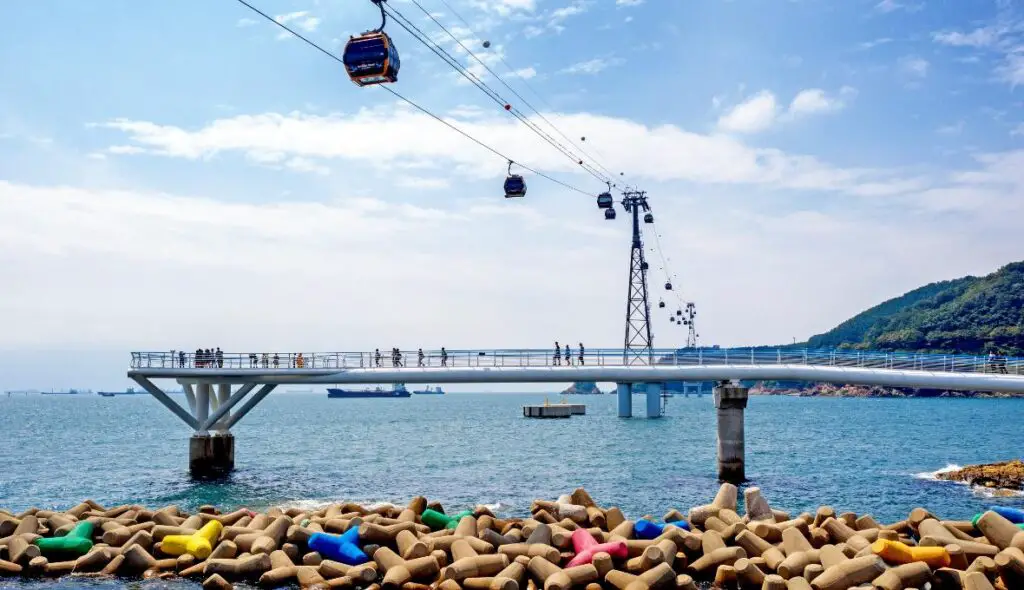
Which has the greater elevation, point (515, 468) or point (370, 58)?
point (370, 58)

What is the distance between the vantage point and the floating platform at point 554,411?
162 m

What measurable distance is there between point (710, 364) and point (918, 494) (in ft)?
40.7

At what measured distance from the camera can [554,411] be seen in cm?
16225

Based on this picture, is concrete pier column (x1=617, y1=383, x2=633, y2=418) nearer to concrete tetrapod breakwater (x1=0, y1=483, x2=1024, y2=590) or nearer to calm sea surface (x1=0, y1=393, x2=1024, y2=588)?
calm sea surface (x1=0, y1=393, x2=1024, y2=588)

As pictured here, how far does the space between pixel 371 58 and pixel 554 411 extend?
137m

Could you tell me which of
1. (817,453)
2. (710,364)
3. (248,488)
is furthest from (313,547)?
(817,453)

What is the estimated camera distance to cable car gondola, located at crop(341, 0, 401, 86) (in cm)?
2806

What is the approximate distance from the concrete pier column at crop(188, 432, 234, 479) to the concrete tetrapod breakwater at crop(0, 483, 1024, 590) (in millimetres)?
24838

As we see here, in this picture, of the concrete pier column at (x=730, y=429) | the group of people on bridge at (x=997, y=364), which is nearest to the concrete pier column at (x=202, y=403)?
the concrete pier column at (x=730, y=429)

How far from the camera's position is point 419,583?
2398 cm

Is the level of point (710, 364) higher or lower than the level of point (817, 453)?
higher

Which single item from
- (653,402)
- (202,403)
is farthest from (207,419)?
(653,402)

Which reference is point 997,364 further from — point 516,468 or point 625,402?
point 625,402

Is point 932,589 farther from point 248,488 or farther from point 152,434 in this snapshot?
point 152,434
